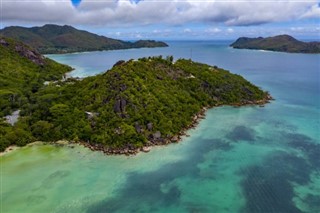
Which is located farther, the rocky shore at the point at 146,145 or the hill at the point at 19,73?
the hill at the point at 19,73

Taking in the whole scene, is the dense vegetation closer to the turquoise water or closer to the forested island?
the forested island

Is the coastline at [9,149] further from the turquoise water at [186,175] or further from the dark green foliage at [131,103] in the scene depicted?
the dark green foliage at [131,103]

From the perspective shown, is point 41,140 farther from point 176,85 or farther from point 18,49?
point 18,49

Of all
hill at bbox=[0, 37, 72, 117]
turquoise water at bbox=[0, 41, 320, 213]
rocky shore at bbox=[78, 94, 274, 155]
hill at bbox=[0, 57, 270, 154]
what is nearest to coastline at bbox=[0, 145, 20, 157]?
turquoise water at bbox=[0, 41, 320, 213]

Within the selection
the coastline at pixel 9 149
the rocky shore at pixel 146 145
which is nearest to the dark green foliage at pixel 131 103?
the rocky shore at pixel 146 145

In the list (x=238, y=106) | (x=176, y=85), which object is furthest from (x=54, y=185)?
(x=238, y=106)

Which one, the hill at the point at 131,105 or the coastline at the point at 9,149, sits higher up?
the hill at the point at 131,105

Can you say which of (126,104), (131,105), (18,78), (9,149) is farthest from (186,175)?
(18,78)
